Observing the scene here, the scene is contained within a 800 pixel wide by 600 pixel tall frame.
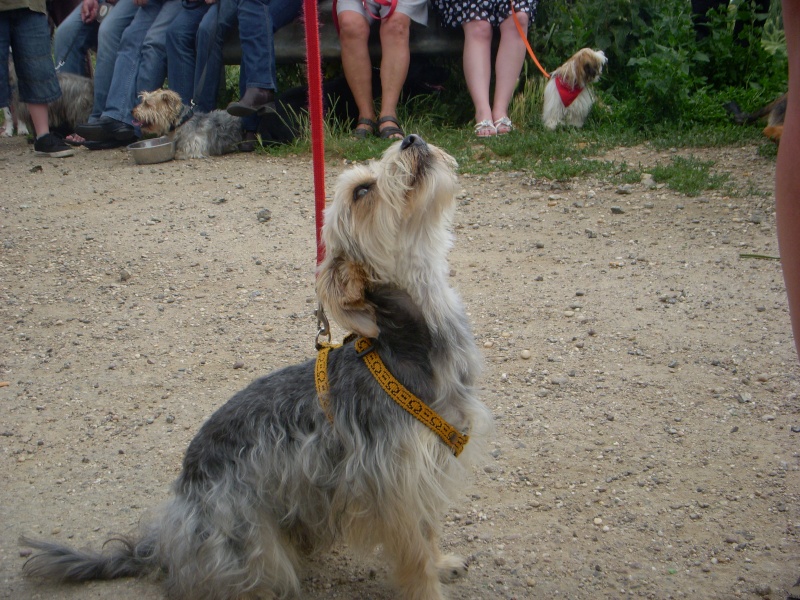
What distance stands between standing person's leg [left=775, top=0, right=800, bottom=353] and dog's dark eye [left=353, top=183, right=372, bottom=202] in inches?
47.1

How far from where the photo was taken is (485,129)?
25.0ft

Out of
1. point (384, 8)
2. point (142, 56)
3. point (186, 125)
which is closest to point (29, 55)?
point (142, 56)

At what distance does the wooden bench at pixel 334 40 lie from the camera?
844cm

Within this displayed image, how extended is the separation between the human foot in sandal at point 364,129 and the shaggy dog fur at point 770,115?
10.6ft

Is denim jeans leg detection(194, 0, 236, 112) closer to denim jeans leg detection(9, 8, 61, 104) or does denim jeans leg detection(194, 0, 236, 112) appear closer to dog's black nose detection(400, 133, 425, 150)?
denim jeans leg detection(9, 8, 61, 104)

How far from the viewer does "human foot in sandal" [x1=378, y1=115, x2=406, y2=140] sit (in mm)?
7587

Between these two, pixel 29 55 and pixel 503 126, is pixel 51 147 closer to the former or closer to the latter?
pixel 29 55

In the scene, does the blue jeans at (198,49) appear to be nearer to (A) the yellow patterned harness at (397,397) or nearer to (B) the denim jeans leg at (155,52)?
(B) the denim jeans leg at (155,52)

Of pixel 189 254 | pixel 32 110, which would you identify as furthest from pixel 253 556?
pixel 32 110

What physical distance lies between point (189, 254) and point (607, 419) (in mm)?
3284

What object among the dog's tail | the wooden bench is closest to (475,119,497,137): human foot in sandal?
the wooden bench

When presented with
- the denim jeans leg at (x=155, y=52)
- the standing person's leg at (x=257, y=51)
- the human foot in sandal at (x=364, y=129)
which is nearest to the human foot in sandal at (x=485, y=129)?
the human foot in sandal at (x=364, y=129)

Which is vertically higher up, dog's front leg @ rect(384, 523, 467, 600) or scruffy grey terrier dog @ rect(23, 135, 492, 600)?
scruffy grey terrier dog @ rect(23, 135, 492, 600)

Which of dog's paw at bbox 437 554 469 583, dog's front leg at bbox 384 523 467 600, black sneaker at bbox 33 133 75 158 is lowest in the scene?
dog's paw at bbox 437 554 469 583
